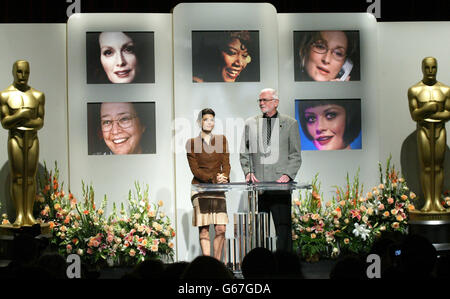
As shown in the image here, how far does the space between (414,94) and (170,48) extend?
2834 mm

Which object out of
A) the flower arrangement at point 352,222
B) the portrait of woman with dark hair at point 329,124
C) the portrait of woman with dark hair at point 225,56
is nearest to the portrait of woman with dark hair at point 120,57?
the portrait of woman with dark hair at point 225,56

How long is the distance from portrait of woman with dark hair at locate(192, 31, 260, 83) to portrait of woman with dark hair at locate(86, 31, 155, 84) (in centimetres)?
55

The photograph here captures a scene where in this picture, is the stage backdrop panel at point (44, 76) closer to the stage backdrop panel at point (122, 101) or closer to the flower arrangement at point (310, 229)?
the stage backdrop panel at point (122, 101)

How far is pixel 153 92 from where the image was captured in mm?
7055

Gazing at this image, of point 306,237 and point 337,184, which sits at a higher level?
point 337,184

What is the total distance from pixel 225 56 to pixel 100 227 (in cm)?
240

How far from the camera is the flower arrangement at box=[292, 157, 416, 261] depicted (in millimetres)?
6793

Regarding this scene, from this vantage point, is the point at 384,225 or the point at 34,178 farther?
the point at 384,225

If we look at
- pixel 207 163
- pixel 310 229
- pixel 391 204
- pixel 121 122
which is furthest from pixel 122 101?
Answer: pixel 391 204

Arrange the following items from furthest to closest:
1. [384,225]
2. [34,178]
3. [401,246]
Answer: [384,225] → [34,178] → [401,246]

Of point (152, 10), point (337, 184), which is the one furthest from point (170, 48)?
point (337, 184)

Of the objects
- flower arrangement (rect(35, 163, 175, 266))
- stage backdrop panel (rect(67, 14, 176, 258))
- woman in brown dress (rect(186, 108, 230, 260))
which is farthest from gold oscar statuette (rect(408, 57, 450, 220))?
flower arrangement (rect(35, 163, 175, 266))

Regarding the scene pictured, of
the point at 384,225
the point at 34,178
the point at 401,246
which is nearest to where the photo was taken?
the point at 401,246

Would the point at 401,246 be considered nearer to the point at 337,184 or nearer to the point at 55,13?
the point at 337,184
